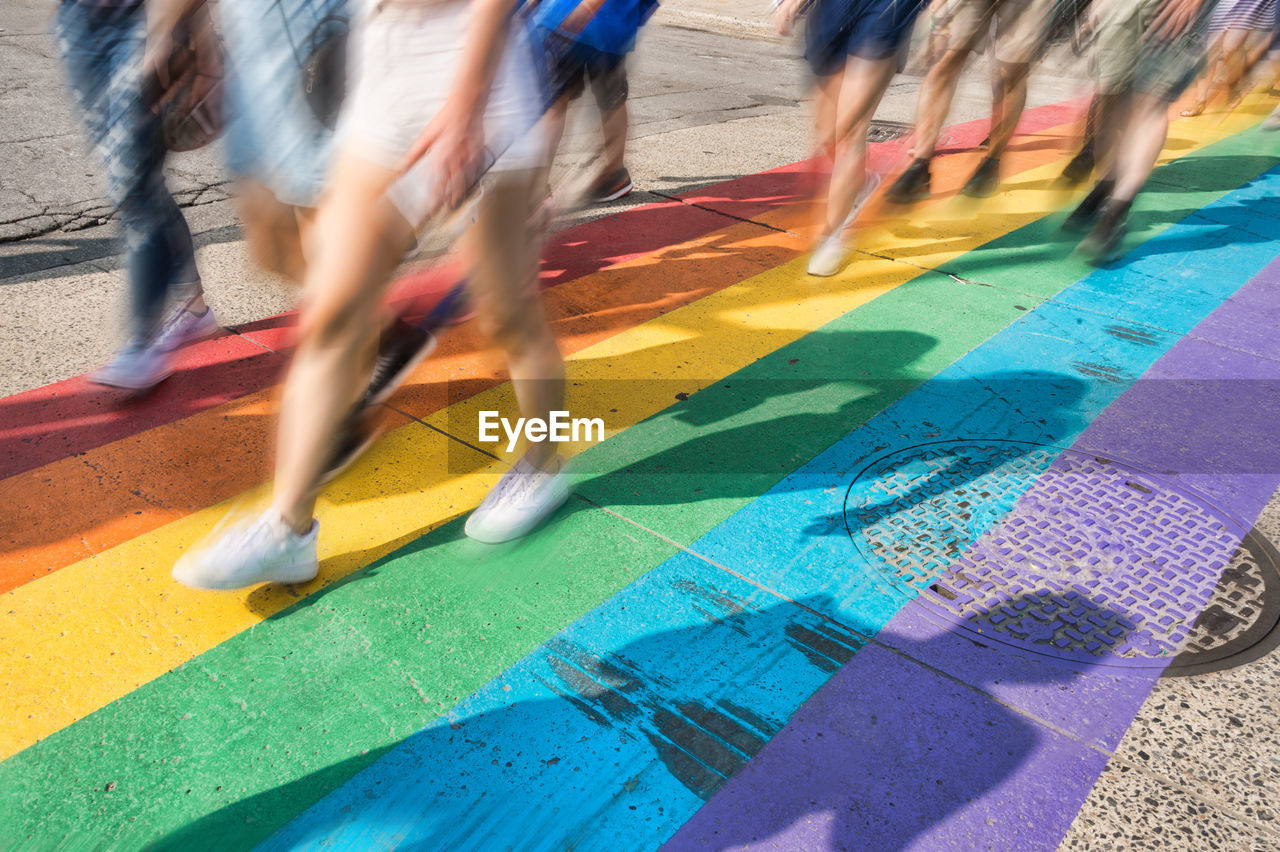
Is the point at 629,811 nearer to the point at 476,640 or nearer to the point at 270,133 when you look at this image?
the point at 476,640

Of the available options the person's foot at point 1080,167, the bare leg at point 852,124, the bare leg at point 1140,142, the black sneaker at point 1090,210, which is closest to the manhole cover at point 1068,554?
the bare leg at point 852,124

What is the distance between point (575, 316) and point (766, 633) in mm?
2157

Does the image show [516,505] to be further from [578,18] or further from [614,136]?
[614,136]

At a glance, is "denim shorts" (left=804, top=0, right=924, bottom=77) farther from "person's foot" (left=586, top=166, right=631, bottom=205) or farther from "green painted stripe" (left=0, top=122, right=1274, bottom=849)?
"green painted stripe" (left=0, top=122, right=1274, bottom=849)

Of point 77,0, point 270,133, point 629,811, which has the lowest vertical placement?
point 629,811

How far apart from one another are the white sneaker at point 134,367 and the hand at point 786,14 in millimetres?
3088

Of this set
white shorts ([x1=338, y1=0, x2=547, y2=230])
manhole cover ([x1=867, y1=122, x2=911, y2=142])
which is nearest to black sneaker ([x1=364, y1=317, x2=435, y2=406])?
white shorts ([x1=338, y1=0, x2=547, y2=230])

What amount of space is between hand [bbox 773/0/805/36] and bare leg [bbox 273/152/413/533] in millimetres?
2996

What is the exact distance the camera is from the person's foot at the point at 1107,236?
498 cm

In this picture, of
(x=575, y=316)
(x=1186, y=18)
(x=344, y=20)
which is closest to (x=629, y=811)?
(x=344, y=20)

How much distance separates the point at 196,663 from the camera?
2.21 m

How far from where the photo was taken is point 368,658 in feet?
7.43

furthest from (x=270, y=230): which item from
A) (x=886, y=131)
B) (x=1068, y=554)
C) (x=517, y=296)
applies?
(x=886, y=131)

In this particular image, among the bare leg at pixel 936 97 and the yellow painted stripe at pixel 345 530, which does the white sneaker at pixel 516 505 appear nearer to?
the yellow painted stripe at pixel 345 530
